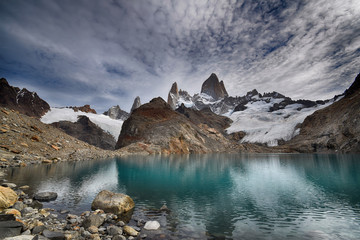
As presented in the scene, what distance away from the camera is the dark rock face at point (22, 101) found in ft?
388

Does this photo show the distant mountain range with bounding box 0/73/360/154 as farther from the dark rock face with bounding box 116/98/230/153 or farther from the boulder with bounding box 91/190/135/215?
the boulder with bounding box 91/190/135/215

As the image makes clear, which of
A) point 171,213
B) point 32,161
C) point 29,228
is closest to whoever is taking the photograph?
point 29,228

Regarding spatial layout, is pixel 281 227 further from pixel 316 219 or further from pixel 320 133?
pixel 320 133

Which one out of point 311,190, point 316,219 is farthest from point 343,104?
point 316,219

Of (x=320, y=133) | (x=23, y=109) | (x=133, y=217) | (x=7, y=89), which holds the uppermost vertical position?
(x=7, y=89)

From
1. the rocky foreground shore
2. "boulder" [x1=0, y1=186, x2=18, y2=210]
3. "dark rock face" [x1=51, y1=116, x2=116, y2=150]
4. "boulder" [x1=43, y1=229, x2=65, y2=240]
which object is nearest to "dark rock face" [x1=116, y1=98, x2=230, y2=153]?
"dark rock face" [x1=51, y1=116, x2=116, y2=150]

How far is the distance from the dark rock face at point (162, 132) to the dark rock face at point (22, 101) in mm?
76354

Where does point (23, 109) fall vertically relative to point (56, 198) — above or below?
above

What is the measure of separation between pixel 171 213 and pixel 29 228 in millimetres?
7378

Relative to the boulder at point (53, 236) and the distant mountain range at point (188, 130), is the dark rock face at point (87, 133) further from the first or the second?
the boulder at point (53, 236)

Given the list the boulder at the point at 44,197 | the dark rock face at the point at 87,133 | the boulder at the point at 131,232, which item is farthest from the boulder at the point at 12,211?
the dark rock face at the point at 87,133

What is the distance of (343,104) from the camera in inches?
4284

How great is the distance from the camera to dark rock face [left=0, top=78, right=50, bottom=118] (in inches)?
4652

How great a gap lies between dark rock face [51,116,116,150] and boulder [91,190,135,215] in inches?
5483
